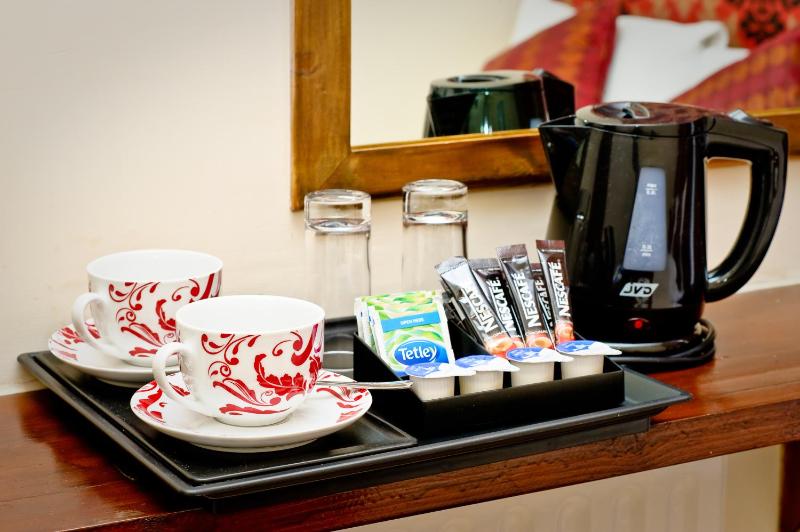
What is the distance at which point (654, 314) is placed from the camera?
43.3 inches

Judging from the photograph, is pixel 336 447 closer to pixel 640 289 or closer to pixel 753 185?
pixel 640 289

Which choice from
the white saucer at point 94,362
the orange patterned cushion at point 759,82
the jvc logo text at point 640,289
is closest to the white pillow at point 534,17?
the orange patterned cushion at point 759,82

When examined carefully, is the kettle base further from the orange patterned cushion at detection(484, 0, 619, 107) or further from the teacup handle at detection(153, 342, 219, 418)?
the teacup handle at detection(153, 342, 219, 418)

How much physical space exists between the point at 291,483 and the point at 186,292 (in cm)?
22

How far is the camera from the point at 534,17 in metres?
1.23

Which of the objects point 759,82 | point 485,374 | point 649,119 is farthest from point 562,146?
point 759,82

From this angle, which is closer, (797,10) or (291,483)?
(291,483)

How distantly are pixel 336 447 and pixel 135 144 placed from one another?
1.27ft

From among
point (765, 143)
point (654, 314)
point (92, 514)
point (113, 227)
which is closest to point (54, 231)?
point (113, 227)

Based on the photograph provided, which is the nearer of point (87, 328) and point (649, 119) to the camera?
point (87, 328)

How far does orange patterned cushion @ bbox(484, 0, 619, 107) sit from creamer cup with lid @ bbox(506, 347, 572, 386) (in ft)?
1.36

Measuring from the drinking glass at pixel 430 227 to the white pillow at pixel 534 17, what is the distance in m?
0.22

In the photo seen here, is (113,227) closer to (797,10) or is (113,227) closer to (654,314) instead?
(654,314)

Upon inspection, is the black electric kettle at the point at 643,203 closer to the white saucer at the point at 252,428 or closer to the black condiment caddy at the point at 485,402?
the black condiment caddy at the point at 485,402
